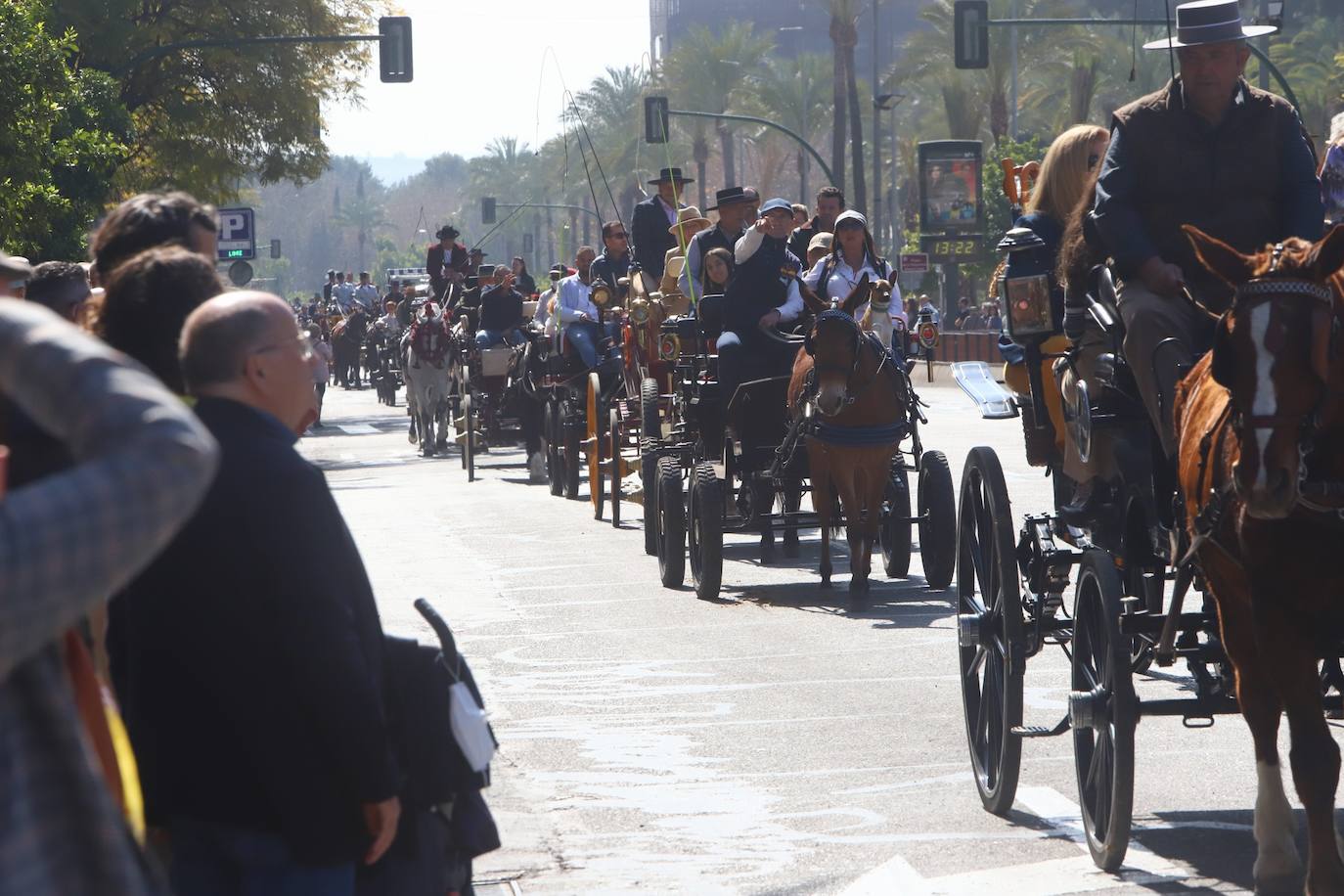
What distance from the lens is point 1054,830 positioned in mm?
6871

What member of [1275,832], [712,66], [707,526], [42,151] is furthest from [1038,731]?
[712,66]

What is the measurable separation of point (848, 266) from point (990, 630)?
22.9 feet

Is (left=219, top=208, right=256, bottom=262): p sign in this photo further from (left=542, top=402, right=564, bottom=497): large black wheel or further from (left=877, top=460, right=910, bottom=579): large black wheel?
(left=877, top=460, right=910, bottom=579): large black wheel

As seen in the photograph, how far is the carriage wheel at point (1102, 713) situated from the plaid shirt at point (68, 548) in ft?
13.2

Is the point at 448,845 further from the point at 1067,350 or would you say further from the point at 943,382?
the point at 943,382

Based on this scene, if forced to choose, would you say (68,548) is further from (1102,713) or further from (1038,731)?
(1038,731)

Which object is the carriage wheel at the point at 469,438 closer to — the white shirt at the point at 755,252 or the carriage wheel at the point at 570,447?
the carriage wheel at the point at 570,447

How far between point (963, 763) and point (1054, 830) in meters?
1.23

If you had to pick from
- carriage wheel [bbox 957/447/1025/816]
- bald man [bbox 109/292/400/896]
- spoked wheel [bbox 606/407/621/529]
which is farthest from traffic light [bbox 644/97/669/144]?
bald man [bbox 109/292/400/896]

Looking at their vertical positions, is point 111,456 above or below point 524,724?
above

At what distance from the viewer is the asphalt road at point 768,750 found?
21.4 feet

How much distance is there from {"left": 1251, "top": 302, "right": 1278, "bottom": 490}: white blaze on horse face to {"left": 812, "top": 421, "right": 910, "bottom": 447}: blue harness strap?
7462 millimetres

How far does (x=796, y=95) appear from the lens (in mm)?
67750

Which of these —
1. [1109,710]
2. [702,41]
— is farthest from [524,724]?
[702,41]
